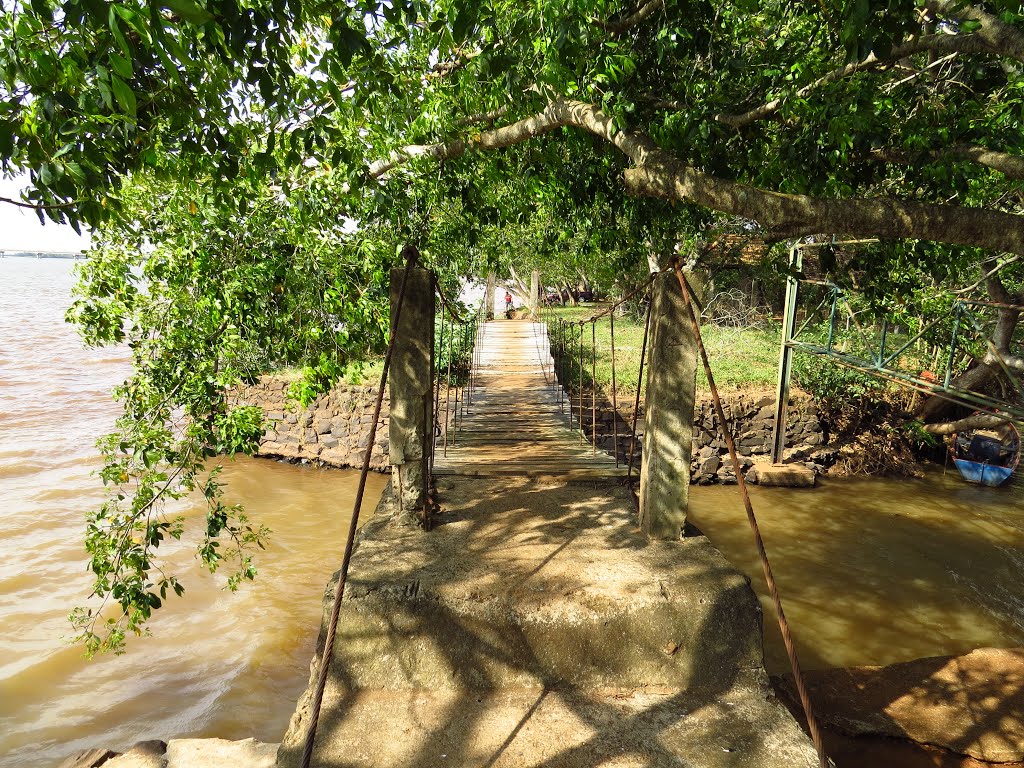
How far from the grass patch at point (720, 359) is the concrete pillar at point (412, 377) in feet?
24.1

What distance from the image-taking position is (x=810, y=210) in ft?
9.80

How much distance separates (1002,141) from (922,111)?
833mm

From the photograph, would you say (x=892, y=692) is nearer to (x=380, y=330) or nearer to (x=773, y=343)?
(x=380, y=330)

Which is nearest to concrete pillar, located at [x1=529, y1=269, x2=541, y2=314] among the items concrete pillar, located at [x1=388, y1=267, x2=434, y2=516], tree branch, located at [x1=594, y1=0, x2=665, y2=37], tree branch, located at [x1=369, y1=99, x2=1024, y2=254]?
tree branch, located at [x1=594, y1=0, x2=665, y2=37]

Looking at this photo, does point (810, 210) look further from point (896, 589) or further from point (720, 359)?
point (720, 359)

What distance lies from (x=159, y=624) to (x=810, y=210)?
6.95 meters

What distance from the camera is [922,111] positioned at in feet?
15.9

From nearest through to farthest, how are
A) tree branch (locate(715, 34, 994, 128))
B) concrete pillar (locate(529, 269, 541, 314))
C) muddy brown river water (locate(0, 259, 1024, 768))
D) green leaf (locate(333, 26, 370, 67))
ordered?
green leaf (locate(333, 26, 370, 67)) → tree branch (locate(715, 34, 994, 128)) → muddy brown river water (locate(0, 259, 1024, 768)) → concrete pillar (locate(529, 269, 541, 314))

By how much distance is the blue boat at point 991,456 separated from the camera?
32.7ft

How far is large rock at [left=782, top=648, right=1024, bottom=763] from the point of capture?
4.04 metres

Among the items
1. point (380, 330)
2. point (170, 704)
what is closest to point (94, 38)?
point (380, 330)

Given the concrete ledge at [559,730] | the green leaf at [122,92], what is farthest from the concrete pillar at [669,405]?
the green leaf at [122,92]

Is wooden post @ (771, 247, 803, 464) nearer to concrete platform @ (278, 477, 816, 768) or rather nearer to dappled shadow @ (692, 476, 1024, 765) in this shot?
dappled shadow @ (692, 476, 1024, 765)

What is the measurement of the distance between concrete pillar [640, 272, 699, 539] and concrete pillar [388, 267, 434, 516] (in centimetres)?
119
